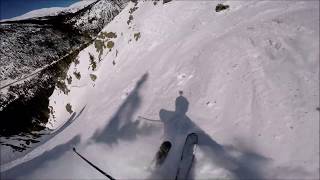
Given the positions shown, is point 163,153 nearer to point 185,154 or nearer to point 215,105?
point 185,154

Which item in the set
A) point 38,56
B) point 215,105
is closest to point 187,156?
point 215,105

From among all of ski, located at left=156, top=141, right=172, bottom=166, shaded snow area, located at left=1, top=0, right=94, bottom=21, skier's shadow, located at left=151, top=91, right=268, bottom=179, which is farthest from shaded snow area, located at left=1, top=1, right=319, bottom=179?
shaded snow area, located at left=1, top=0, right=94, bottom=21

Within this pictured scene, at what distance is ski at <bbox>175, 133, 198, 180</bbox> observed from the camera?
6930 mm

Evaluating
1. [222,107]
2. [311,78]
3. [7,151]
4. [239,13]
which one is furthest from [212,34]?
[7,151]

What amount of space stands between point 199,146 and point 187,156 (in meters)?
0.39

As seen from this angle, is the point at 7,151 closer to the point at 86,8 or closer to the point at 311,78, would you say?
the point at 311,78

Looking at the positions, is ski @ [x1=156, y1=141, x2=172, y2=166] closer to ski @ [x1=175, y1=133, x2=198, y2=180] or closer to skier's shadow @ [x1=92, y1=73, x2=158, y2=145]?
ski @ [x1=175, y1=133, x2=198, y2=180]

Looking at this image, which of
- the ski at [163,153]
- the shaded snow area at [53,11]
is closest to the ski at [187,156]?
the ski at [163,153]

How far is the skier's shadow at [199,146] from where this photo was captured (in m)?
6.62

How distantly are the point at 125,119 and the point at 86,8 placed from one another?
2507 centimetres

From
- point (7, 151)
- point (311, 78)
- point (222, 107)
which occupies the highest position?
point (311, 78)

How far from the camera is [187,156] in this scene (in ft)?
24.0

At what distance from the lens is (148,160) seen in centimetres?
789

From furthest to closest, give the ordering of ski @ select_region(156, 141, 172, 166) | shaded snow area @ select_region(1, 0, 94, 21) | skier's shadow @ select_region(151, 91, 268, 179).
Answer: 1. shaded snow area @ select_region(1, 0, 94, 21)
2. ski @ select_region(156, 141, 172, 166)
3. skier's shadow @ select_region(151, 91, 268, 179)
